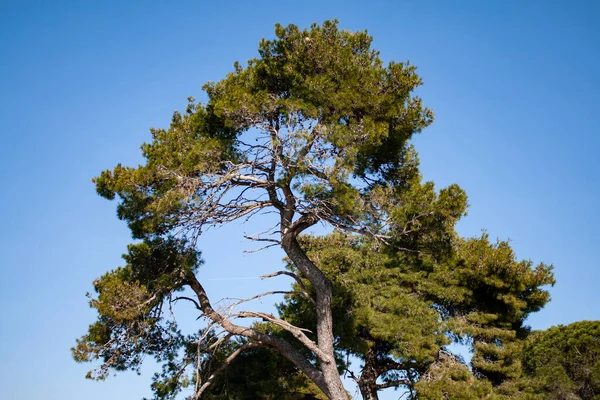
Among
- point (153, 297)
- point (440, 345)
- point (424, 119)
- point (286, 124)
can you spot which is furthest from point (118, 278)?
point (440, 345)

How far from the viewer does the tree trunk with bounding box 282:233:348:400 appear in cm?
1060

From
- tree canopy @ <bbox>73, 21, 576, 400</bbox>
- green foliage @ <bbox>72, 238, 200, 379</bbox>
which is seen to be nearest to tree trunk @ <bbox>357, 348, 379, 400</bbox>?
tree canopy @ <bbox>73, 21, 576, 400</bbox>

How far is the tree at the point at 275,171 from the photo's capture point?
1035 centimetres

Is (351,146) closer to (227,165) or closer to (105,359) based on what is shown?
(227,165)

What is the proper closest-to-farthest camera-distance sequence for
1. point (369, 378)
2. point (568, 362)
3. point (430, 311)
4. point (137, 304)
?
point (137, 304)
point (568, 362)
point (430, 311)
point (369, 378)

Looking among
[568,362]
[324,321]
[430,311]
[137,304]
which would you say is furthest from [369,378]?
[137,304]

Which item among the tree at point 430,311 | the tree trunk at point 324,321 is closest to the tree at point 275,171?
the tree trunk at point 324,321

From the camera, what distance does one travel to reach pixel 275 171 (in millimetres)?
11031

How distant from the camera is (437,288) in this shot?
15.3 meters

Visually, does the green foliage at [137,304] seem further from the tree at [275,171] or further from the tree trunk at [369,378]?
the tree trunk at [369,378]

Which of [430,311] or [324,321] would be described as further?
[430,311]

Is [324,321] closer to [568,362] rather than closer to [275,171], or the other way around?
[275,171]

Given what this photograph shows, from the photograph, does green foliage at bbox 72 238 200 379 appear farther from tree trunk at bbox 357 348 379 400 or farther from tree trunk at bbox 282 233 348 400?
tree trunk at bbox 357 348 379 400

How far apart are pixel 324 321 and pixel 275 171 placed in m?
3.25
